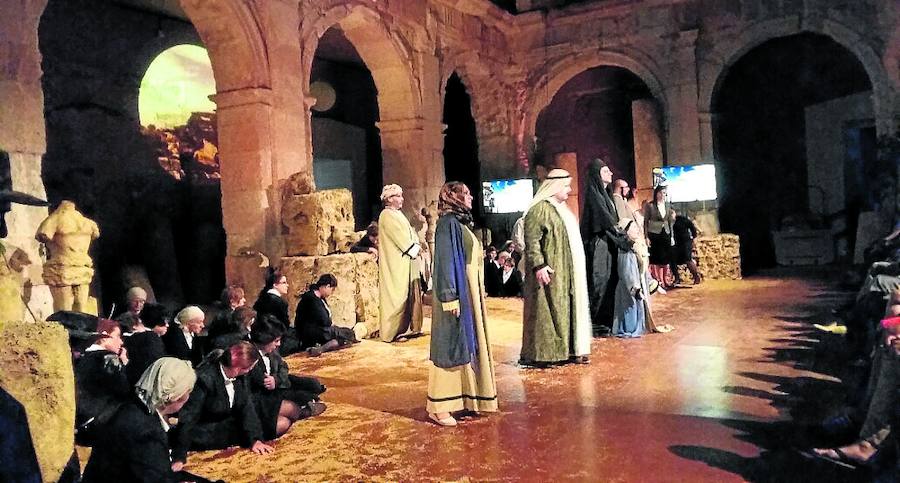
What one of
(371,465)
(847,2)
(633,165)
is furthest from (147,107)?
(847,2)

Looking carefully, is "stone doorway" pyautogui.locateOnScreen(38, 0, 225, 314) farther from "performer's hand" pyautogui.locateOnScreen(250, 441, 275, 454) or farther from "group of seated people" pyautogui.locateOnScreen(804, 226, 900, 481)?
"group of seated people" pyautogui.locateOnScreen(804, 226, 900, 481)

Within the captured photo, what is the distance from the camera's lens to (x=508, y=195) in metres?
13.2

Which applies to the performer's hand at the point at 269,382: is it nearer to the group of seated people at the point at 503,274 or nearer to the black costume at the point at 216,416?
the black costume at the point at 216,416

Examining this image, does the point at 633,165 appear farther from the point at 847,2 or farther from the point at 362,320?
the point at 362,320

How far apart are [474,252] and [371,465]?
1.42m

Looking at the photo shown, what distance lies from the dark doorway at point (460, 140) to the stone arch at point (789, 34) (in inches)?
215

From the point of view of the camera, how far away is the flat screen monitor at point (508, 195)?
42.8ft

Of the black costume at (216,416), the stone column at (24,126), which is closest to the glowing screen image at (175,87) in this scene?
the stone column at (24,126)

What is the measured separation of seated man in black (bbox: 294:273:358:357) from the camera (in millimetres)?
6789

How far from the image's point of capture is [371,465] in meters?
3.68

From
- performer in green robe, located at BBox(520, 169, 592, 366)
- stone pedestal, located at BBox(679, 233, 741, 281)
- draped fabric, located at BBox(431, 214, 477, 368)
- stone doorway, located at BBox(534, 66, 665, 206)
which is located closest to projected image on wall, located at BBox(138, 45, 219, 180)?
stone doorway, located at BBox(534, 66, 665, 206)

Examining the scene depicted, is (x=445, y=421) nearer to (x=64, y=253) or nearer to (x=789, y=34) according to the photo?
(x=64, y=253)

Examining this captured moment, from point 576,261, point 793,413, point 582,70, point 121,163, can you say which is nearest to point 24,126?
point 576,261

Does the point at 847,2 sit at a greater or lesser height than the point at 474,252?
greater
